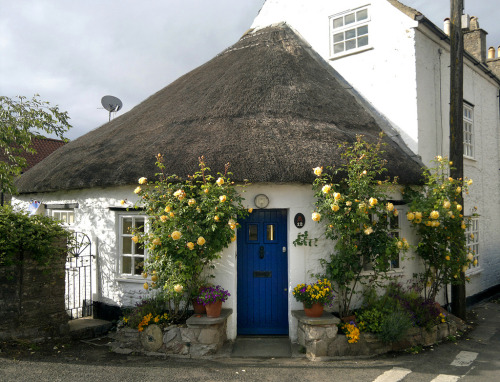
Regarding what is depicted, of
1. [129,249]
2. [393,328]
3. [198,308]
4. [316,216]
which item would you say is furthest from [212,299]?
[393,328]

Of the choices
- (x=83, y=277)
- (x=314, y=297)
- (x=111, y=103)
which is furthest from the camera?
(x=111, y=103)

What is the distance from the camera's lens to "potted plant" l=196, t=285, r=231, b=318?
243 inches

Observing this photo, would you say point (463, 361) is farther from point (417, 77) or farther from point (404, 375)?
point (417, 77)

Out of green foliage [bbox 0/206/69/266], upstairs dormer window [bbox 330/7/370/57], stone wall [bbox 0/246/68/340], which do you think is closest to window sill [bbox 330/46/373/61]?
upstairs dormer window [bbox 330/7/370/57]

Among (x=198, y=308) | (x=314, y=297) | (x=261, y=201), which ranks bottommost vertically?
(x=198, y=308)

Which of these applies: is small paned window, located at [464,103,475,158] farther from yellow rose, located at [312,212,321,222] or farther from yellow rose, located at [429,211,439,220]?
yellow rose, located at [312,212,321,222]

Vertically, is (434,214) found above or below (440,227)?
above

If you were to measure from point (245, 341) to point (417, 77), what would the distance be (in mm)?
6831

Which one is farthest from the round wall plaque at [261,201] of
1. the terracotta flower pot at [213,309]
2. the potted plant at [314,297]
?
the terracotta flower pot at [213,309]

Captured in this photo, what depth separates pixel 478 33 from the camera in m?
12.2

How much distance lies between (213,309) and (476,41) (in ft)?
39.2

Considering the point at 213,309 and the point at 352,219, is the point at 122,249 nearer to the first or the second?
the point at 213,309

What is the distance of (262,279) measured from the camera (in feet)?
22.9

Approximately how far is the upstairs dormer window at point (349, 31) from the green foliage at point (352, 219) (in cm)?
445
